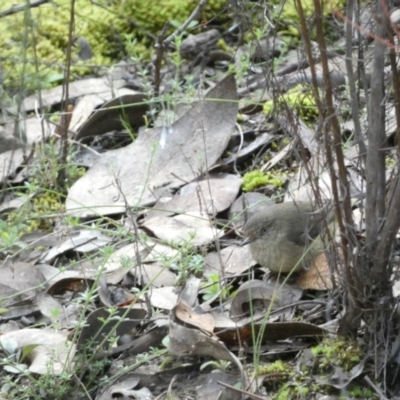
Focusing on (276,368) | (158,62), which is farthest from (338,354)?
(158,62)

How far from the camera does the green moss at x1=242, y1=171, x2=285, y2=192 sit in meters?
4.82

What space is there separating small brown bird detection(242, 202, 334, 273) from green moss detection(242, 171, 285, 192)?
43cm

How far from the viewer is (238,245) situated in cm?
444

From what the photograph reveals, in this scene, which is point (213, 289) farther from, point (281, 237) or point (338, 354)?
point (338, 354)

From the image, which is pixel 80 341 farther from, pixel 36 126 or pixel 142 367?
pixel 36 126

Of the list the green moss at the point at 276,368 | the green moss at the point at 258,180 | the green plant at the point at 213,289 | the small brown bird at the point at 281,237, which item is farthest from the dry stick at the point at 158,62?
the green moss at the point at 276,368

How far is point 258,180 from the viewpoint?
4.83 meters

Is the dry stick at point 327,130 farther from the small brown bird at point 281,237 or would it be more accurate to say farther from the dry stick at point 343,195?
the small brown bird at point 281,237

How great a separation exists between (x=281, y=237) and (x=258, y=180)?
715 mm

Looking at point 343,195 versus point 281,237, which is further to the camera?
point 281,237

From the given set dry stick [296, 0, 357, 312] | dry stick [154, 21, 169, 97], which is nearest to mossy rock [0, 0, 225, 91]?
dry stick [154, 21, 169, 97]

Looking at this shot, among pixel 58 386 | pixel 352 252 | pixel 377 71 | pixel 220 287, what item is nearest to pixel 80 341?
pixel 58 386

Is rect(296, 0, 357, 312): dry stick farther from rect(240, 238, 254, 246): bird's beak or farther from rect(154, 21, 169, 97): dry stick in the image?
rect(154, 21, 169, 97): dry stick

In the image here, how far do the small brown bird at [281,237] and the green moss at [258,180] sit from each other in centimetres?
43
